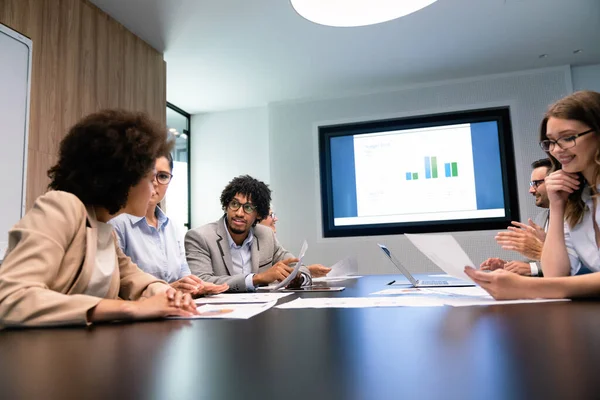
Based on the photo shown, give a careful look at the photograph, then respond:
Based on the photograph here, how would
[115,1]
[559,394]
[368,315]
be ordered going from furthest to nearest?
[115,1] < [368,315] < [559,394]

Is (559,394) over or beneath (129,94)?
beneath

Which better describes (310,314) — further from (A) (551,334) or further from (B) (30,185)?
(B) (30,185)

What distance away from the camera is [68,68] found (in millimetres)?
2932

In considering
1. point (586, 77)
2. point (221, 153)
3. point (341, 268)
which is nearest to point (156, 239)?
point (341, 268)

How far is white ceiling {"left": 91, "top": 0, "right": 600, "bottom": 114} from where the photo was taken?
130 inches

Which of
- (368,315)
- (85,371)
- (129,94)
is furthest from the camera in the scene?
(129,94)

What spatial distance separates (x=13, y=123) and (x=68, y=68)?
0.66 meters

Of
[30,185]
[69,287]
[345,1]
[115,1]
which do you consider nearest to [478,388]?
[69,287]

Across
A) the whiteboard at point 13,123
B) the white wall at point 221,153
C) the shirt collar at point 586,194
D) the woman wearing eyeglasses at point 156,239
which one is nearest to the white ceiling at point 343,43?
the white wall at point 221,153

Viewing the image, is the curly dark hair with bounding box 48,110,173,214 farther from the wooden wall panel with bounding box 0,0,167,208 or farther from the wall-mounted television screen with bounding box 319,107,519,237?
the wall-mounted television screen with bounding box 319,107,519,237

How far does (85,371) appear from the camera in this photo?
489mm

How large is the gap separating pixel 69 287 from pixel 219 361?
632 mm

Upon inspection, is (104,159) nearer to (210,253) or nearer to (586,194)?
(210,253)

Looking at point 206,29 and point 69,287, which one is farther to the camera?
point 206,29
